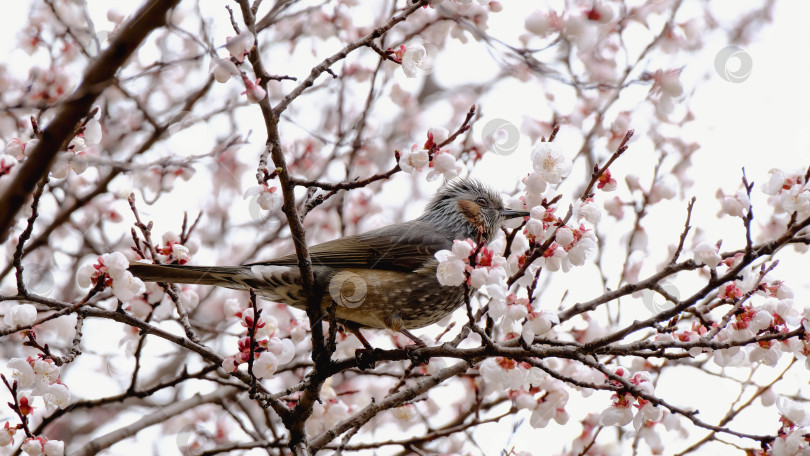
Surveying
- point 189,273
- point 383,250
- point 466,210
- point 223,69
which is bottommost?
point 189,273

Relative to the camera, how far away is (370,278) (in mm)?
4086

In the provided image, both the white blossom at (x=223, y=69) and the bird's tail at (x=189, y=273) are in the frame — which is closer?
the white blossom at (x=223, y=69)

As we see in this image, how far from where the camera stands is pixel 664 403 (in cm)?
242

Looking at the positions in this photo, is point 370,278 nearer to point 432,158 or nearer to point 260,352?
point 260,352

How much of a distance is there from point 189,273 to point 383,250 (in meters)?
1.37

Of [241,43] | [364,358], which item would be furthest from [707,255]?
[241,43]

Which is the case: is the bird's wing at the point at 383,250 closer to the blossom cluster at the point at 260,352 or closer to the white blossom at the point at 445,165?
the blossom cluster at the point at 260,352

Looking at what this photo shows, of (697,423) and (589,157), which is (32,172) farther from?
(589,157)

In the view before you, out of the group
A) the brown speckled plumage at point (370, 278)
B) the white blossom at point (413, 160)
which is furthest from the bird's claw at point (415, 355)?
the white blossom at point (413, 160)

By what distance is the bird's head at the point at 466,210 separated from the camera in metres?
4.89

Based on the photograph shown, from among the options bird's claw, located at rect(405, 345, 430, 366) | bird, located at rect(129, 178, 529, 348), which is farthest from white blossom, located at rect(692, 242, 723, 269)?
bird's claw, located at rect(405, 345, 430, 366)

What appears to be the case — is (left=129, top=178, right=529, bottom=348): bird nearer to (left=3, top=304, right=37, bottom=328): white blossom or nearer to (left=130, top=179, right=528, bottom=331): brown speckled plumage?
(left=130, top=179, right=528, bottom=331): brown speckled plumage

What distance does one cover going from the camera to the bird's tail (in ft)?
10.2

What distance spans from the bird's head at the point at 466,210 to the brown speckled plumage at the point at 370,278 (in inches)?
7.8
